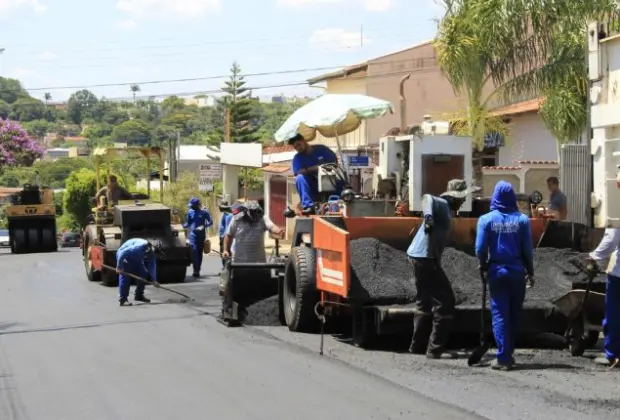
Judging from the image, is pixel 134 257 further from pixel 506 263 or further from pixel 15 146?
pixel 15 146

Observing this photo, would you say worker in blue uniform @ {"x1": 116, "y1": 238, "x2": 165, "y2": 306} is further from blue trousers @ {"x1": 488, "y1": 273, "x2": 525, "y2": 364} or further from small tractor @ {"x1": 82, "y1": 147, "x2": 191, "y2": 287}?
blue trousers @ {"x1": 488, "y1": 273, "x2": 525, "y2": 364}

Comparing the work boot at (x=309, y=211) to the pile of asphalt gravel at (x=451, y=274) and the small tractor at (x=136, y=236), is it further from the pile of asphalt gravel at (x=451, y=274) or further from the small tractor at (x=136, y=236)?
the small tractor at (x=136, y=236)

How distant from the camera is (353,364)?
9391 millimetres

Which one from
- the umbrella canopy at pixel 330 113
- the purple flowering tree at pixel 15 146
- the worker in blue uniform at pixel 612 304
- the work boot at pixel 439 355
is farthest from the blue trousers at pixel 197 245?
the purple flowering tree at pixel 15 146

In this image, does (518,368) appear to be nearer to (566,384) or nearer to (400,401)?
(566,384)

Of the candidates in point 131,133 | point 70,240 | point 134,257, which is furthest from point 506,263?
point 131,133

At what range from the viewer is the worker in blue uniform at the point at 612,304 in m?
9.05

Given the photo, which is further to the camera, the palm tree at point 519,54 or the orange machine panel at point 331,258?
the palm tree at point 519,54

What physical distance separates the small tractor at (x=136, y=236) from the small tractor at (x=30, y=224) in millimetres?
16836

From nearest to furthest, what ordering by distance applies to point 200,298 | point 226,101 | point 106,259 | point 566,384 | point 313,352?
point 566,384 < point 313,352 < point 200,298 < point 106,259 < point 226,101

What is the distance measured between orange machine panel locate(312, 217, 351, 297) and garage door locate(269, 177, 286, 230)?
30.2 meters

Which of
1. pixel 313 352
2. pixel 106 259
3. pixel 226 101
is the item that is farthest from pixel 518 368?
pixel 226 101

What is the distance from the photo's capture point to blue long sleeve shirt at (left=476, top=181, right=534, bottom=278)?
9.01 m

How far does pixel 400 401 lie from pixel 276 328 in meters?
4.49
